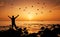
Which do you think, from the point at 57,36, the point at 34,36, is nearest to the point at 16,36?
the point at 34,36

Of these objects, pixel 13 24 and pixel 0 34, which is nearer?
pixel 0 34

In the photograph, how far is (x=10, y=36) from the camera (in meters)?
53.6

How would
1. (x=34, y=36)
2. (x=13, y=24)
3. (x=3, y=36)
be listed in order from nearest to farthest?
(x=3, y=36) < (x=34, y=36) < (x=13, y=24)

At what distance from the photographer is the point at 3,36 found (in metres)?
53.5

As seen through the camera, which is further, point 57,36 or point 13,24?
point 13,24

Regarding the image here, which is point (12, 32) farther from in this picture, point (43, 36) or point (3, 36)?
point (43, 36)

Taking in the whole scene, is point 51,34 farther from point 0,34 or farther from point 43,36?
point 0,34

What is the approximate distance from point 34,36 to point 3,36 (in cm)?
718

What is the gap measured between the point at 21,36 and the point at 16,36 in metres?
1.07

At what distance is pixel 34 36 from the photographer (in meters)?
56.9

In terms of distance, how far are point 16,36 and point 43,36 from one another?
5.98m

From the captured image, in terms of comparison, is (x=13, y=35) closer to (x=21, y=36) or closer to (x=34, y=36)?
(x=21, y=36)

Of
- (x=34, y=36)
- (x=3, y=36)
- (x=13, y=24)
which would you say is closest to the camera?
(x=3, y=36)

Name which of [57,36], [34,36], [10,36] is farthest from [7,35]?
[57,36]
